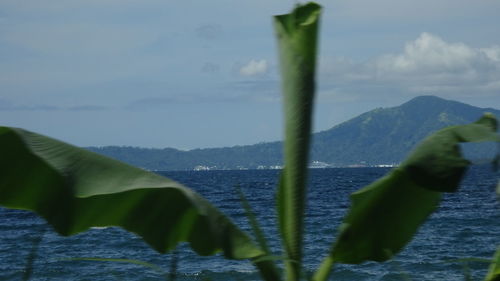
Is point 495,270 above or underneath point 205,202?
underneath

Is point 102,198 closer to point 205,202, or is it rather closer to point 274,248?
point 205,202

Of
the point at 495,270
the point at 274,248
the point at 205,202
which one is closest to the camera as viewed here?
the point at 495,270

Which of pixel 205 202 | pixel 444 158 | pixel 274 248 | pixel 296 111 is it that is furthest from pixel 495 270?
pixel 274 248

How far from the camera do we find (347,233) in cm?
227

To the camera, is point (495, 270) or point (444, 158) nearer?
point (495, 270)

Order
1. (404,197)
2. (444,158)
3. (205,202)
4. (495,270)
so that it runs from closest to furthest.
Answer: (495,270)
(444,158)
(205,202)
(404,197)

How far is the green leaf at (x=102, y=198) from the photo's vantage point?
2027mm

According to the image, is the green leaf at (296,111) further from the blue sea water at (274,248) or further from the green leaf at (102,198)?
the blue sea water at (274,248)

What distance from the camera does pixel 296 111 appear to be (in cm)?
209

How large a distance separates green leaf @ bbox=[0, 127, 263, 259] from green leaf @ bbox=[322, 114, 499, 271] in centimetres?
36

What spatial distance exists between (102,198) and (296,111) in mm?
569

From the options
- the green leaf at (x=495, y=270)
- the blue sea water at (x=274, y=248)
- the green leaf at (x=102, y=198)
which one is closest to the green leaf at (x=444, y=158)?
the green leaf at (x=495, y=270)

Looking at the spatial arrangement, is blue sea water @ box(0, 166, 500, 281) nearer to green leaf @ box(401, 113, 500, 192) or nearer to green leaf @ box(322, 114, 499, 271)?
green leaf @ box(322, 114, 499, 271)

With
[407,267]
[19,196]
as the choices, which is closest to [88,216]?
[19,196]
